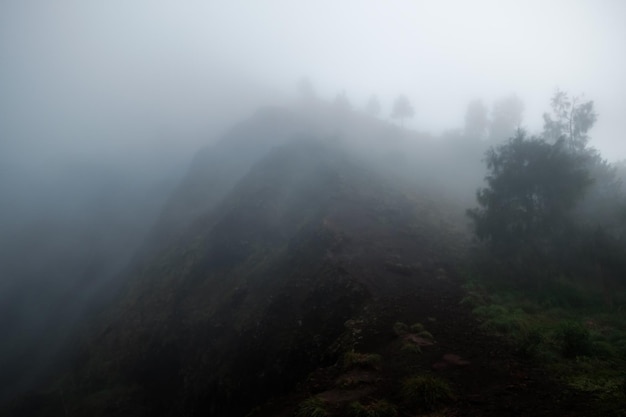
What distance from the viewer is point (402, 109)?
85.1 metres

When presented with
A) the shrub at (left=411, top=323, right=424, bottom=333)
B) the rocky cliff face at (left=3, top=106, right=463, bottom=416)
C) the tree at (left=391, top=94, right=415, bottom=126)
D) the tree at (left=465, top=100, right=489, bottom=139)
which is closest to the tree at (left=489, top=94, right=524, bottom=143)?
the tree at (left=465, top=100, right=489, bottom=139)

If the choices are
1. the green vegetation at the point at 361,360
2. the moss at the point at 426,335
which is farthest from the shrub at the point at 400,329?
the green vegetation at the point at 361,360

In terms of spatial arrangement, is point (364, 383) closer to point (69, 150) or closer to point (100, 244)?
point (100, 244)

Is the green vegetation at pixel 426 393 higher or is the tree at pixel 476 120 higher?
the tree at pixel 476 120

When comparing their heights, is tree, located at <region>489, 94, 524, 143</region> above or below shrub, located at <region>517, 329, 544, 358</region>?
above

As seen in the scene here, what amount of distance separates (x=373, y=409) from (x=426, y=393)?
5.41 feet

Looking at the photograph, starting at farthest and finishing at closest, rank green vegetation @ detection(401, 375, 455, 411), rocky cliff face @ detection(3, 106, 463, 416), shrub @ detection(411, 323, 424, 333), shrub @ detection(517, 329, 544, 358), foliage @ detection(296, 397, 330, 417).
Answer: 1. rocky cliff face @ detection(3, 106, 463, 416)
2. shrub @ detection(411, 323, 424, 333)
3. shrub @ detection(517, 329, 544, 358)
4. foliage @ detection(296, 397, 330, 417)
5. green vegetation @ detection(401, 375, 455, 411)

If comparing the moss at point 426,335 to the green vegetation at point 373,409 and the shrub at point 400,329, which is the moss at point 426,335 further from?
the green vegetation at point 373,409

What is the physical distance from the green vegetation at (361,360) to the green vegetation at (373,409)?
3146mm

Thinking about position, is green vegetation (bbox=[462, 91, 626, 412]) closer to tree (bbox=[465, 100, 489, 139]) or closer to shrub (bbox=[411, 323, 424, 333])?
shrub (bbox=[411, 323, 424, 333])

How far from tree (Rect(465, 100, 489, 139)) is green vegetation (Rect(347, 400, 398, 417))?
3002 inches

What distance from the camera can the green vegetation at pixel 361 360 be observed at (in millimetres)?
12837

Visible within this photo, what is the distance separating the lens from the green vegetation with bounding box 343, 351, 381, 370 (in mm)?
12837

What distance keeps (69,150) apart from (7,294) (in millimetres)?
94734
